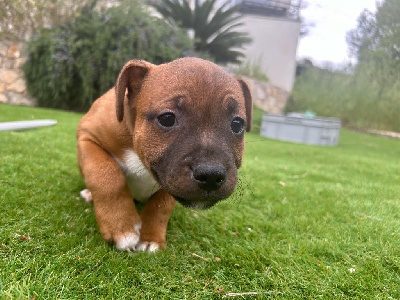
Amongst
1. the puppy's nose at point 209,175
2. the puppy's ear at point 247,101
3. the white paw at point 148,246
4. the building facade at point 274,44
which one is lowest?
the white paw at point 148,246

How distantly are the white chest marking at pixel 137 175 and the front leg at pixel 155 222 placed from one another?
0.09m

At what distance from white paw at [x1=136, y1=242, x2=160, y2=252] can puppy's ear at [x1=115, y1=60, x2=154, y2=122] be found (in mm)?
865

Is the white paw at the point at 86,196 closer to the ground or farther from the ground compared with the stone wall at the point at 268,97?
closer to the ground

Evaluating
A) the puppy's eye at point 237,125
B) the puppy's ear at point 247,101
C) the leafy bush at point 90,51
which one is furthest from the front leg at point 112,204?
the leafy bush at point 90,51

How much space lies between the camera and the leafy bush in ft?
33.8

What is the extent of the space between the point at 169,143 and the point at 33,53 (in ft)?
35.3

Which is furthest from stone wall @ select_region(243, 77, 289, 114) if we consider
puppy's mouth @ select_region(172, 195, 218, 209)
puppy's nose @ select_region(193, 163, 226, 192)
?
puppy's nose @ select_region(193, 163, 226, 192)

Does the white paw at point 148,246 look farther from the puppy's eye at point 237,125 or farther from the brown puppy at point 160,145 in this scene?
the puppy's eye at point 237,125

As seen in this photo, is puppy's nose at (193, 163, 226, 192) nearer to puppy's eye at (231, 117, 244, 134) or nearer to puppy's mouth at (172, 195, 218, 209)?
puppy's mouth at (172, 195, 218, 209)

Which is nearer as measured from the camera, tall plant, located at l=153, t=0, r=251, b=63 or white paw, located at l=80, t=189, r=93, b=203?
white paw, located at l=80, t=189, r=93, b=203

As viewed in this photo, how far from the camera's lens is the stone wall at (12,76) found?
11.4 metres

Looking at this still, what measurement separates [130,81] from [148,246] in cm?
114

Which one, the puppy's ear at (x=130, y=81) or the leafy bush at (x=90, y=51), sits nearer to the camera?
the puppy's ear at (x=130, y=81)

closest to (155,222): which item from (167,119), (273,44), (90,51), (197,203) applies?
(197,203)
